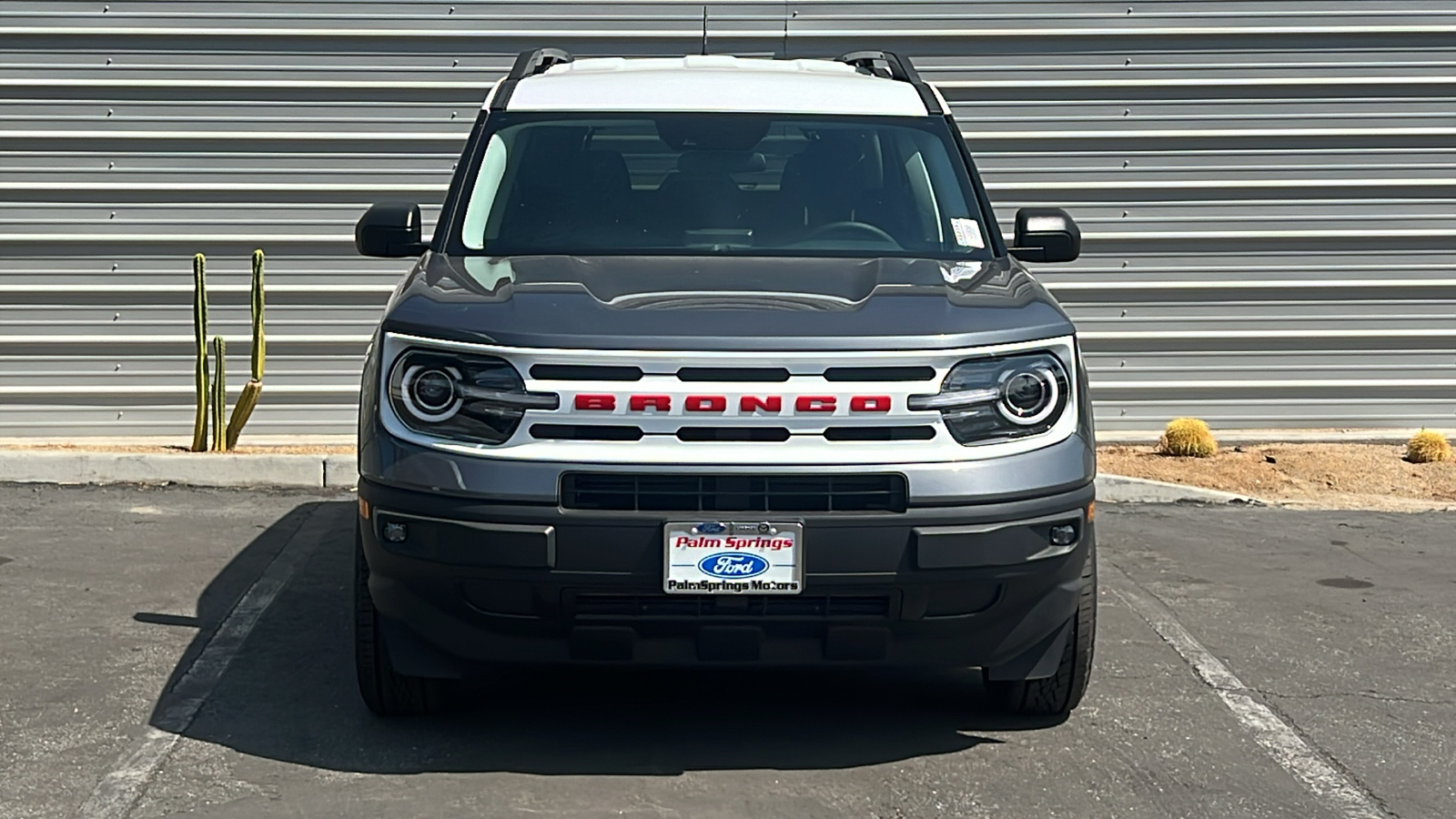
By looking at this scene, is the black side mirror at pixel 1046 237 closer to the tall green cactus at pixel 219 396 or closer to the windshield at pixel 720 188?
the windshield at pixel 720 188

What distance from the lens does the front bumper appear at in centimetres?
446

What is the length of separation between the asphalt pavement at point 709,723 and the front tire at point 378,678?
2.6 inches

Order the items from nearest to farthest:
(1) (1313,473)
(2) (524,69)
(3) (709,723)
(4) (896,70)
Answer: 1. (3) (709,723)
2. (2) (524,69)
3. (4) (896,70)
4. (1) (1313,473)

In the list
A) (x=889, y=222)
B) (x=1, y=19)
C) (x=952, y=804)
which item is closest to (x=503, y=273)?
(x=889, y=222)

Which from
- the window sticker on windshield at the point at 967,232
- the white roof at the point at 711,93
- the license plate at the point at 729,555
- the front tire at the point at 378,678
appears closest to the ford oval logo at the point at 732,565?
the license plate at the point at 729,555

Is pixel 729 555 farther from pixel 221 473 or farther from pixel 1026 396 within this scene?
pixel 221 473

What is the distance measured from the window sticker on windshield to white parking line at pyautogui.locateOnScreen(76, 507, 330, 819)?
2622 mm

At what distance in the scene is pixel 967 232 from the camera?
5.80 metres

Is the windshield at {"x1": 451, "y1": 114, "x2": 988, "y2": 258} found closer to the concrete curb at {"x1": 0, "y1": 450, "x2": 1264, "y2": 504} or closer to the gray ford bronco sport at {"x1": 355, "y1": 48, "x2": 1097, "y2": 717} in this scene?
the gray ford bronco sport at {"x1": 355, "y1": 48, "x2": 1097, "y2": 717}

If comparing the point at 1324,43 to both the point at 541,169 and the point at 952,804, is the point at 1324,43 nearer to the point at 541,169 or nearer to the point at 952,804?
the point at 541,169

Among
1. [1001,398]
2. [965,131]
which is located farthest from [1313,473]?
[1001,398]

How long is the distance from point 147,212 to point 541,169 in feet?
17.0

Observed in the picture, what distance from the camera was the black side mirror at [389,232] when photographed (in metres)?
5.85

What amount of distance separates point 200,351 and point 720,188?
460cm
